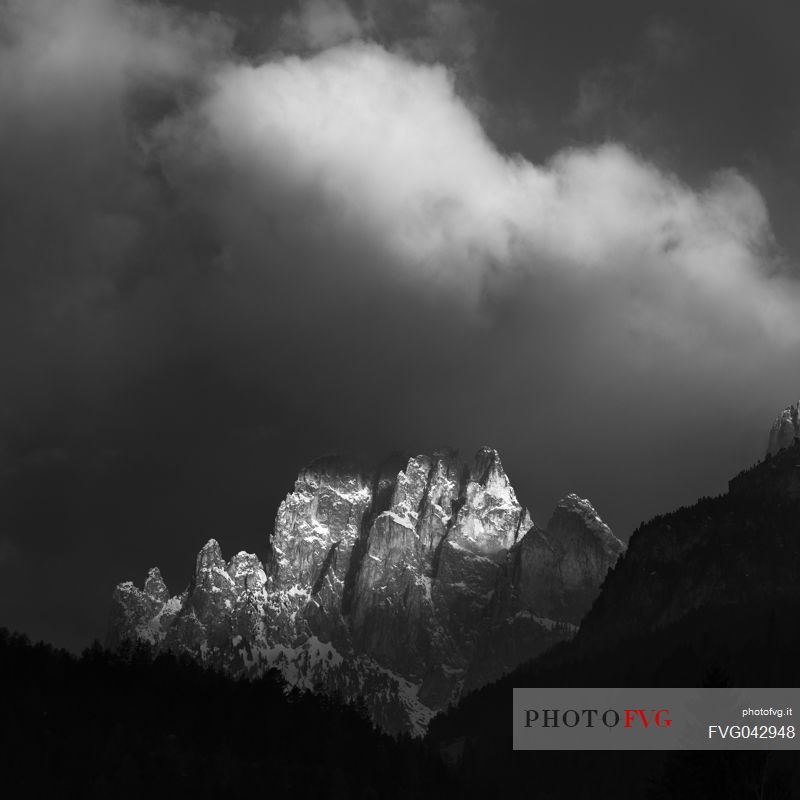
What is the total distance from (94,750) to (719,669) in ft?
405

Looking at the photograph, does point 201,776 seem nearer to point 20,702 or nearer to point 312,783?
point 312,783

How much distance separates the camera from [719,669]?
84688 millimetres

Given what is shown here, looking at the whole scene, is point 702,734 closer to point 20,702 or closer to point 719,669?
point 719,669

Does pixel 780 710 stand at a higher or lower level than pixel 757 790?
higher

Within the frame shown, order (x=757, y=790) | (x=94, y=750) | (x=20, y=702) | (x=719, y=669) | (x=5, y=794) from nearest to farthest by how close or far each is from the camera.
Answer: (x=757, y=790) → (x=719, y=669) → (x=5, y=794) → (x=94, y=750) → (x=20, y=702)

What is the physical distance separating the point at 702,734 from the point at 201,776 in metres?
120

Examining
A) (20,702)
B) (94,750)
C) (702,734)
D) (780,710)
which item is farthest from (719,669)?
(20,702)

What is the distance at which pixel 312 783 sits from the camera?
195 meters

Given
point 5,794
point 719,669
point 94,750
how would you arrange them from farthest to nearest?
point 94,750 < point 5,794 < point 719,669

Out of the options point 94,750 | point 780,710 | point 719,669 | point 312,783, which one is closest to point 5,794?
point 94,750

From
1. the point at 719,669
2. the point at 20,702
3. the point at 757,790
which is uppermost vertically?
the point at 20,702

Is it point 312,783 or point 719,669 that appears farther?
point 312,783

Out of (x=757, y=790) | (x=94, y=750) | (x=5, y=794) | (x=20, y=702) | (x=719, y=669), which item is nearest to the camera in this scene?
(x=757, y=790)

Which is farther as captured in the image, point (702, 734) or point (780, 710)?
point (780, 710)
